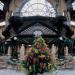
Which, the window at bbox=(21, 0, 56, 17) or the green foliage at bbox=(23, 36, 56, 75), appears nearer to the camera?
the green foliage at bbox=(23, 36, 56, 75)

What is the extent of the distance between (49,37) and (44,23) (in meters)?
1.92

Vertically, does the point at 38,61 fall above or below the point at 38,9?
below

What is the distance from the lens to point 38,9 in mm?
40375

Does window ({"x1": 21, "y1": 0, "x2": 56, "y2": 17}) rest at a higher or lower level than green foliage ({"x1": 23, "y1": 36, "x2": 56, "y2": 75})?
higher

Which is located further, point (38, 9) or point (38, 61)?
point (38, 9)

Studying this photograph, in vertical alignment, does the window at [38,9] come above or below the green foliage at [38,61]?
above

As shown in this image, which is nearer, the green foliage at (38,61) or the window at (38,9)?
the green foliage at (38,61)

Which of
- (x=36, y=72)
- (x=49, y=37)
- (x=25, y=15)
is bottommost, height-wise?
(x=36, y=72)

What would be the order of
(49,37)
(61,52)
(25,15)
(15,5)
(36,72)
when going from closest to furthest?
(36,72) < (61,52) < (49,37) < (25,15) < (15,5)

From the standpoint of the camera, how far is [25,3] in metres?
41.1

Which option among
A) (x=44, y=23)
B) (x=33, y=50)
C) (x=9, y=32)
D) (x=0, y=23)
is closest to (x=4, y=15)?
(x=0, y=23)

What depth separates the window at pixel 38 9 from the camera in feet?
132

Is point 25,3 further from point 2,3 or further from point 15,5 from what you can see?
point 2,3

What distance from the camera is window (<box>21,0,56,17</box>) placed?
4016 centimetres
